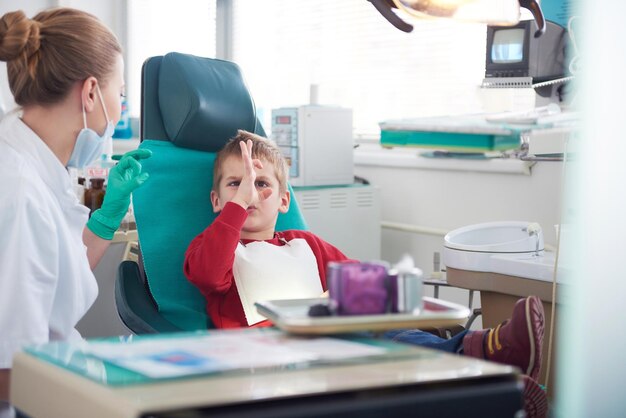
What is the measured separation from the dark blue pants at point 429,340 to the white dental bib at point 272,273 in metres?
0.28

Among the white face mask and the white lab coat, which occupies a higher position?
the white face mask

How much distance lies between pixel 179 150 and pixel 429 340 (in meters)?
0.87

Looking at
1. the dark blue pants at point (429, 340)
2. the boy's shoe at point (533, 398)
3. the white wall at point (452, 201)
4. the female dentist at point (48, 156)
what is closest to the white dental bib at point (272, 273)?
the dark blue pants at point (429, 340)

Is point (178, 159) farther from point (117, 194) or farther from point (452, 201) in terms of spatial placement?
point (452, 201)

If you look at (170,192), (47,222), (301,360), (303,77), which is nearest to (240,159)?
(170,192)

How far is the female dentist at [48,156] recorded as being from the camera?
1484 mm

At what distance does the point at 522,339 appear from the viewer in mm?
1567

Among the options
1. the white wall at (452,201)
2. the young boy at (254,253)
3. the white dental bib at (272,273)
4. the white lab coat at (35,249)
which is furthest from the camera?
the white wall at (452,201)

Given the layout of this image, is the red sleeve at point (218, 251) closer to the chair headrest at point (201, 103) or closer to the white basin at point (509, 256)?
the chair headrest at point (201, 103)

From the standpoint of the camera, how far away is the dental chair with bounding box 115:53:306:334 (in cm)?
215

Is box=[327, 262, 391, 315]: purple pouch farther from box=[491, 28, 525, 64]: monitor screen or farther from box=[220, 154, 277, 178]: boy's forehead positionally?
box=[491, 28, 525, 64]: monitor screen

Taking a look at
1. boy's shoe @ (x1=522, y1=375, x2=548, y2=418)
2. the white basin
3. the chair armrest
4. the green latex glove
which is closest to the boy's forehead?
the green latex glove

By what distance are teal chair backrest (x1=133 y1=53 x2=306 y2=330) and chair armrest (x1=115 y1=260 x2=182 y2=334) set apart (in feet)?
0.13

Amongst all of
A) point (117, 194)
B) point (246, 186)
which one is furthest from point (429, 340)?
point (117, 194)
